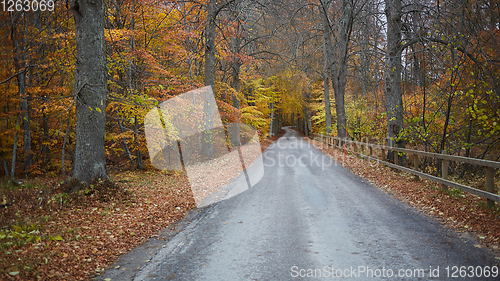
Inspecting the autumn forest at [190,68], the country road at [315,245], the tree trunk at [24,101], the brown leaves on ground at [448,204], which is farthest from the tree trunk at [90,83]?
the brown leaves on ground at [448,204]

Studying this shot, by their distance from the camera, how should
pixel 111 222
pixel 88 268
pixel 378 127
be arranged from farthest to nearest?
pixel 378 127 → pixel 111 222 → pixel 88 268

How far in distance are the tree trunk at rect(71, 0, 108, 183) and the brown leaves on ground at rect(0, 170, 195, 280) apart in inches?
23.8

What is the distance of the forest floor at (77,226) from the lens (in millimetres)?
4309

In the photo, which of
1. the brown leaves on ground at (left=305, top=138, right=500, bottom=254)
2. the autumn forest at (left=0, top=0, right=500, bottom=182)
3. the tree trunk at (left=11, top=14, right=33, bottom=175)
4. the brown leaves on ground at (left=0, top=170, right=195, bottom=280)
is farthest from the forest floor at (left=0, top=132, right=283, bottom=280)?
the tree trunk at (left=11, top=14, right=33, bottom=175)

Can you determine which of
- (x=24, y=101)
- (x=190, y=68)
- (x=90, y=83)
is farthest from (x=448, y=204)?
(x=24, y=101)

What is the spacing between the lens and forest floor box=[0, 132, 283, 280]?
431cm

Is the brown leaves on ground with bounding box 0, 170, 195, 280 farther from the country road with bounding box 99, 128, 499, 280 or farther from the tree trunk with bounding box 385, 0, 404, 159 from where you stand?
the tree trunk with bounding box 385, 0, 404, 159

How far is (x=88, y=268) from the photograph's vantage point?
4445mm

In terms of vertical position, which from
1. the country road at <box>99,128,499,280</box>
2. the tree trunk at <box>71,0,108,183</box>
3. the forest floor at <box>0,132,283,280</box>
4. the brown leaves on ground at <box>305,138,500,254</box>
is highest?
the tree trunk at <box>71,0,108,183</box>

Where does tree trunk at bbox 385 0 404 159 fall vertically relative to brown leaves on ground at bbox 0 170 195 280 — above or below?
above

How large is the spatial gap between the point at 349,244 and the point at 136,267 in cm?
338

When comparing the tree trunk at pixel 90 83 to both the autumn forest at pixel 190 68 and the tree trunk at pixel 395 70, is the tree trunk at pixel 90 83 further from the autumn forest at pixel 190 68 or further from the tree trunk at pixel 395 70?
the tree trunk at pixel 395 70

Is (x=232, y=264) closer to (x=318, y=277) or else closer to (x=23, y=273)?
(x=318, y=277)

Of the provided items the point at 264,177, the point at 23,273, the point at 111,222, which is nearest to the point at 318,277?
the point at 23,273
